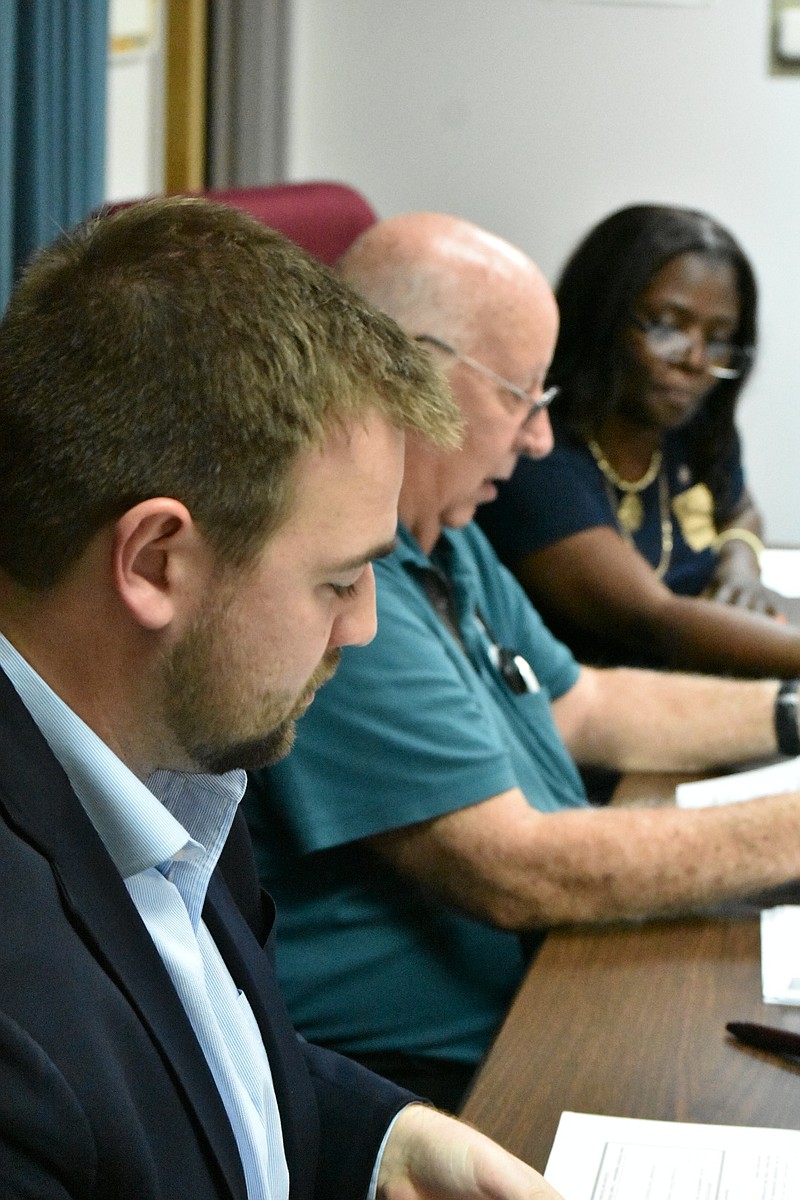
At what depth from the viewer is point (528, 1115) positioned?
0.98 meters

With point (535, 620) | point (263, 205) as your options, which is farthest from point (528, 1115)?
point (263, 205)

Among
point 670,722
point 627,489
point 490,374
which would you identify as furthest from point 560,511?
point 490,374

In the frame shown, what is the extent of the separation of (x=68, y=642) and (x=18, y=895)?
15 cm

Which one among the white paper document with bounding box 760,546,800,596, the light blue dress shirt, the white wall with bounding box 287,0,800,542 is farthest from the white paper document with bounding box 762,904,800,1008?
the white wall with bounding box 287,0,800,542

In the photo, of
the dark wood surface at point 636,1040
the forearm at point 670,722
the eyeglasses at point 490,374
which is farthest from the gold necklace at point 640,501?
the dark wood surface at point 636,1040

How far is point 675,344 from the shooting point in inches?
95.1

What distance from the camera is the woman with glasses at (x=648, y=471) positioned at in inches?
87.6

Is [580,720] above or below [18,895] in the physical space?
below

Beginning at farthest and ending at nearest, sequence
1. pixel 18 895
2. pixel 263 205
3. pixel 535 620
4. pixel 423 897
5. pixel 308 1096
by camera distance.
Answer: pixel 263 205
pixel 535 620
pixel 423 897
pixel 308 1096
pixel 18 895

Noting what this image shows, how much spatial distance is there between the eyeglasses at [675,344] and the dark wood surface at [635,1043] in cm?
133

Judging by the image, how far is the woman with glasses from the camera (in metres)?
2.22

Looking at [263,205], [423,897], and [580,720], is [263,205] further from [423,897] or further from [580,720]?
[423,897]

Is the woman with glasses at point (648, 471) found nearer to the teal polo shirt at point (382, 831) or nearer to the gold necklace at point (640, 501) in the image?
the gold necklace at point (640, 501)

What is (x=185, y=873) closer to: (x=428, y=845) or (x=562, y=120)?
(x=428, y=845)
